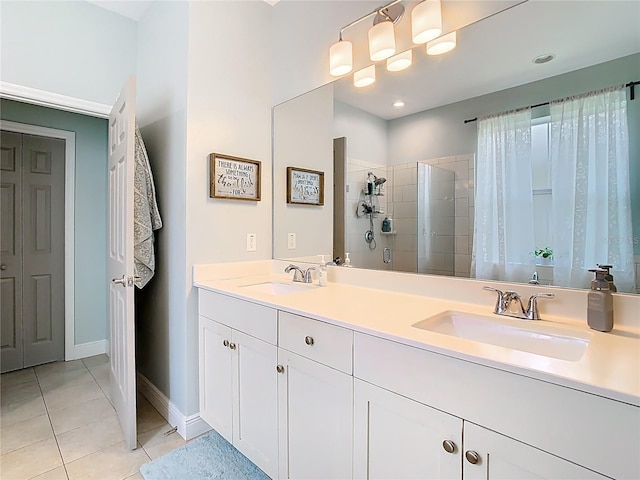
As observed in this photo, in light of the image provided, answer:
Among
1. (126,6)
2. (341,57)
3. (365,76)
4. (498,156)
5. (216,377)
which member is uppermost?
(126,6)

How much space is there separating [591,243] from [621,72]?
0.56 metres

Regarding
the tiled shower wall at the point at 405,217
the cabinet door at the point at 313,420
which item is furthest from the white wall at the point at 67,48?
the cabinet door at the point at 313,420

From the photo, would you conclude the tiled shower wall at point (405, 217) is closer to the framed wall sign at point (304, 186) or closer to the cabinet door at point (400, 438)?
the framed wall sign at point (304, 186)

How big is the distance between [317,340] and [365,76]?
1.39 m

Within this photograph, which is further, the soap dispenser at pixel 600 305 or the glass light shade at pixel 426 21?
the glass light shade at pixel 426 21

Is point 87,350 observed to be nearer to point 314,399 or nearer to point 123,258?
point 123,258

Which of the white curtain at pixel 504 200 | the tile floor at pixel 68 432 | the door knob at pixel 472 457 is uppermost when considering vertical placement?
the white curtain at pixel 504 200

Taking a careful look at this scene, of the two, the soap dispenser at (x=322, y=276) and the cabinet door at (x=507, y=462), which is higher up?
the soap dispenser at (x=322, y=276)

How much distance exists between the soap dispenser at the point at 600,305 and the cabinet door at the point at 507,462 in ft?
1.68

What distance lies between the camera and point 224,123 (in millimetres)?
2053

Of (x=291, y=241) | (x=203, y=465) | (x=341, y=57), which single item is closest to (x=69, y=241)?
(x=291, y=241)

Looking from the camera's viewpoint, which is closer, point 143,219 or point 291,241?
point 143,219

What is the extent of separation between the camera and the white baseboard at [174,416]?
1.91 meters

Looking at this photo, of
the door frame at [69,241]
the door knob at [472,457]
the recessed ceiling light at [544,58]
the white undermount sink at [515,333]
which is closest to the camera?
the door knob at [472,457]
